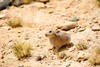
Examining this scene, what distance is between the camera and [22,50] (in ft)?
24.4

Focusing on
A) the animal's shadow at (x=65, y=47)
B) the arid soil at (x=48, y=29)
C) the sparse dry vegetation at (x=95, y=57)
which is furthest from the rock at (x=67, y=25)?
the sparse dry vegetation at (x=95, y=57)

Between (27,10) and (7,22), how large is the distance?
97cm

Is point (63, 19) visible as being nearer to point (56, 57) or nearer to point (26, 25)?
point (26, 25)

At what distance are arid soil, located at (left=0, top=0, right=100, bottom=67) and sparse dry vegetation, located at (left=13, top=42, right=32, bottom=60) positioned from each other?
135 millimetres

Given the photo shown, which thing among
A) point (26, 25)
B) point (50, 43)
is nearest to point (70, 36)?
point (50, 43)

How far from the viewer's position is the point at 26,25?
369 inches

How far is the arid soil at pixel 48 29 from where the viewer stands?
277 inches

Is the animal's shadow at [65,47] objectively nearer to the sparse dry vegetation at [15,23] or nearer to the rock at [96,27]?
the rock at [96,27]

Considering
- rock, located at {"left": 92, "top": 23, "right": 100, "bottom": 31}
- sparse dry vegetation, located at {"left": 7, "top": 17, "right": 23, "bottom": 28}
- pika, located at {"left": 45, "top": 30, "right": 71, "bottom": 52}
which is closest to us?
pika, located at {"left": 45, "top": 30, "right": 71, "bottom": 52}

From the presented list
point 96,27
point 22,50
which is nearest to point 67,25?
point 96,27

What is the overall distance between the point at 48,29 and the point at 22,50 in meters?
1.61

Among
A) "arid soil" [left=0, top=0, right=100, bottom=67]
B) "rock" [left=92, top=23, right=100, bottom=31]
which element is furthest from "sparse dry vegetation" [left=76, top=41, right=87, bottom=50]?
"rock" [left=92, top=23, right=100, bottom=31]

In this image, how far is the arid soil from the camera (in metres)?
7.03

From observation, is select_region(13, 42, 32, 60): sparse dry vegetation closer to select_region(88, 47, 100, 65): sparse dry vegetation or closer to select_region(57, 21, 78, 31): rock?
select_region(57, 21, 78, 31): rock
